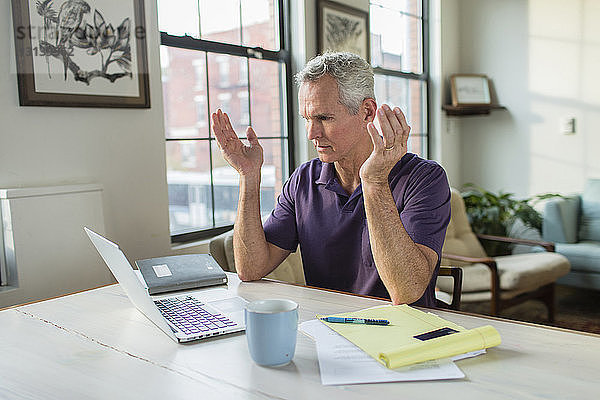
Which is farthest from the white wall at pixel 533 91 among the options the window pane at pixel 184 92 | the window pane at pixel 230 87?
the window pane at pixel 184 92

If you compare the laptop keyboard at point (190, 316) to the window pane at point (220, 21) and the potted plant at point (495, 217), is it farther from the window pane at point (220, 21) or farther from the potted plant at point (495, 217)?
the potted plant at point (495, 217)

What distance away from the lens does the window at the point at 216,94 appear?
276 cm

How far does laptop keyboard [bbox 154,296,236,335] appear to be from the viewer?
1230 mm

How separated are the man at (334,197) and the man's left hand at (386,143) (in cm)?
12

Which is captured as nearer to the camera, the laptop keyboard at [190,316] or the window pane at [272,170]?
the laptop keyboard at [190,316]

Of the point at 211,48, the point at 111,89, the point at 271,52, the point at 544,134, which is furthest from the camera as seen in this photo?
the point at 544,134

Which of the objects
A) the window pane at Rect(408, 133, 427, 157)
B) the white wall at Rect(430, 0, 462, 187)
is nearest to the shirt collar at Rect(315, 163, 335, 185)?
the window pane at Rect(408, 133, 427, 157)

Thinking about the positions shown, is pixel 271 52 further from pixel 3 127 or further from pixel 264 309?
pixel 264 309

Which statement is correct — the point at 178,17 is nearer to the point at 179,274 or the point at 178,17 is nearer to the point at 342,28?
the point at 342,28

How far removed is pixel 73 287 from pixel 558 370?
1.72 meters

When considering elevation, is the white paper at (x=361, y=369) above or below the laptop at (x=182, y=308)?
below

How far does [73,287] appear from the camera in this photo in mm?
2117

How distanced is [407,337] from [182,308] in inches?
22.4

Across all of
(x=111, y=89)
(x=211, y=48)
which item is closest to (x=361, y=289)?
(x=111, y=89)
